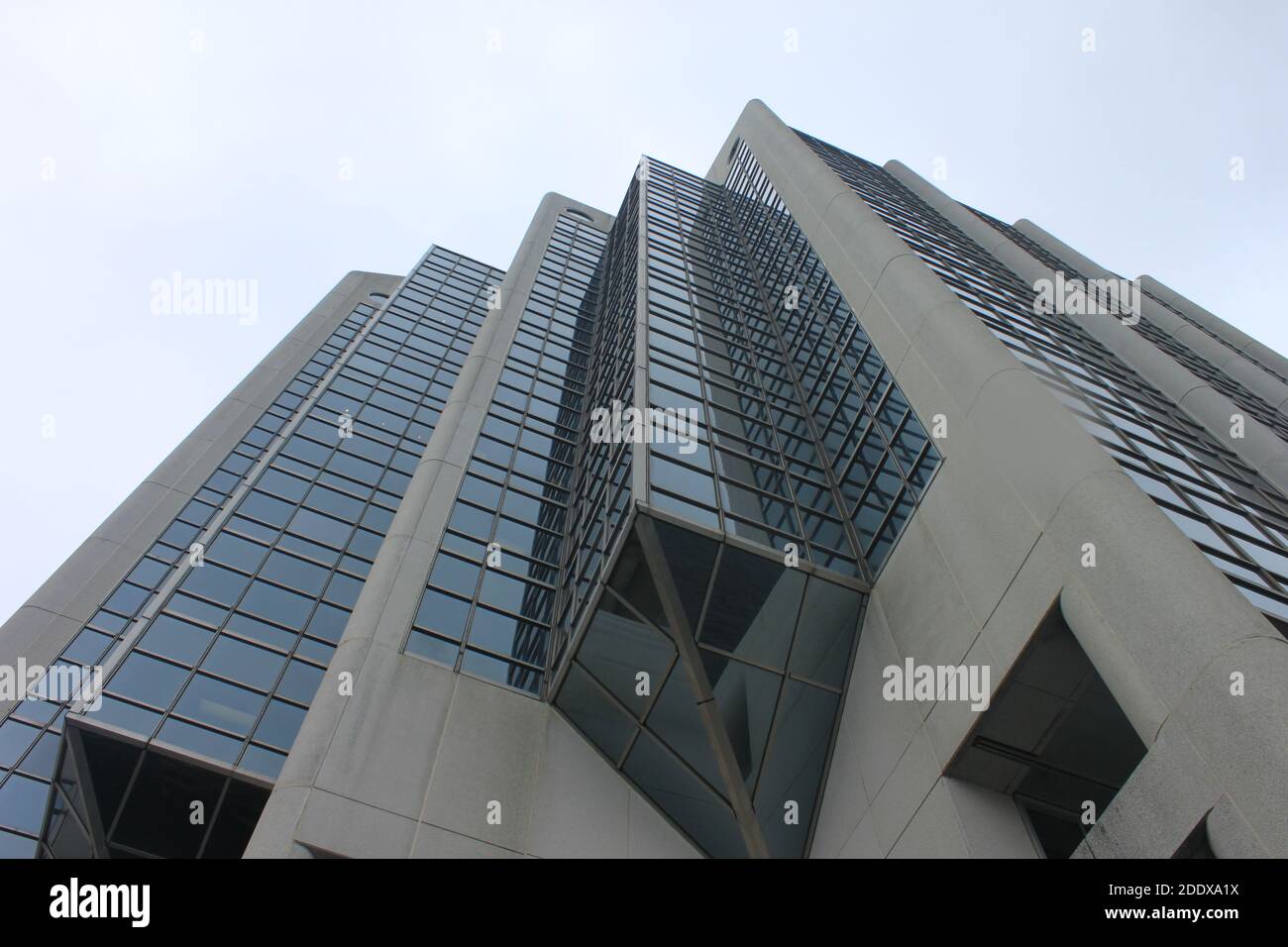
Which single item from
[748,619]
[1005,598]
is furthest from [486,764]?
[1005,598]

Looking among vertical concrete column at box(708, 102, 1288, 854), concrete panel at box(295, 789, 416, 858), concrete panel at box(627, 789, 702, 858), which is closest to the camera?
vertical concrete column at box(708, 102, 1288, 854)

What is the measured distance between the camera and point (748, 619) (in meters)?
17.3

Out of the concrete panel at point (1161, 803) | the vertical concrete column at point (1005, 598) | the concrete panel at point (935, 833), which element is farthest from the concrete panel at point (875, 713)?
the concrete panel at point (1161, 803)

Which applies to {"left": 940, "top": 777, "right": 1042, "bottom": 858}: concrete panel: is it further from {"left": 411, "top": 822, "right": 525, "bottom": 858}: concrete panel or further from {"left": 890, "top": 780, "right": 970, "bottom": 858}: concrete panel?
{"left": 411, "top": 822, "right": 525, "bottom": 858}: concrete panel

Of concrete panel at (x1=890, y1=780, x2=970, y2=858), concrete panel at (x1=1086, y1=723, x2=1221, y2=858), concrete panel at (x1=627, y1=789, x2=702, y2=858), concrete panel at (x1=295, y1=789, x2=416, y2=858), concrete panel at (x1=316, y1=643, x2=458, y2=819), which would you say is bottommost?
concrete panel at (x1=627, y1=789, x2=702, y2=858)

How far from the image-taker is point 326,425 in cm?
3472

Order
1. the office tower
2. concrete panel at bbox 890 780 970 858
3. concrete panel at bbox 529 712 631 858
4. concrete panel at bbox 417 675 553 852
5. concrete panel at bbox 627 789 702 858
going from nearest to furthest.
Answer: the office tower
concrete panel at bbox 890 780 970 858
concrete panel at bbox 417 675 553 852
concrete panel at bbox 529 712 631 858
concrete panel at bbox 627 789 702 858

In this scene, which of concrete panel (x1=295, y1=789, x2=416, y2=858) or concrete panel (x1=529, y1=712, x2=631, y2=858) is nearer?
concrete panel (x1=295, y1=789, x2=416, y2=858)

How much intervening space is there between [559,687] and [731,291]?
1930 cm

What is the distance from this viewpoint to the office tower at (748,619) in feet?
44.8

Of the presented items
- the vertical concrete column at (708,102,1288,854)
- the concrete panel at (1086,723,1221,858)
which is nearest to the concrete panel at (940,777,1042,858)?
the vertical concrete column at (708,102,1288,854)

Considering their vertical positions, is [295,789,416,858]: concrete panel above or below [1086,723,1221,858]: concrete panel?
below

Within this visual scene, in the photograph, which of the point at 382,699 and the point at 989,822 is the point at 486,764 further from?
the point at 989,822

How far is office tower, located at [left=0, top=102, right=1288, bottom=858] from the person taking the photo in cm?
1366
